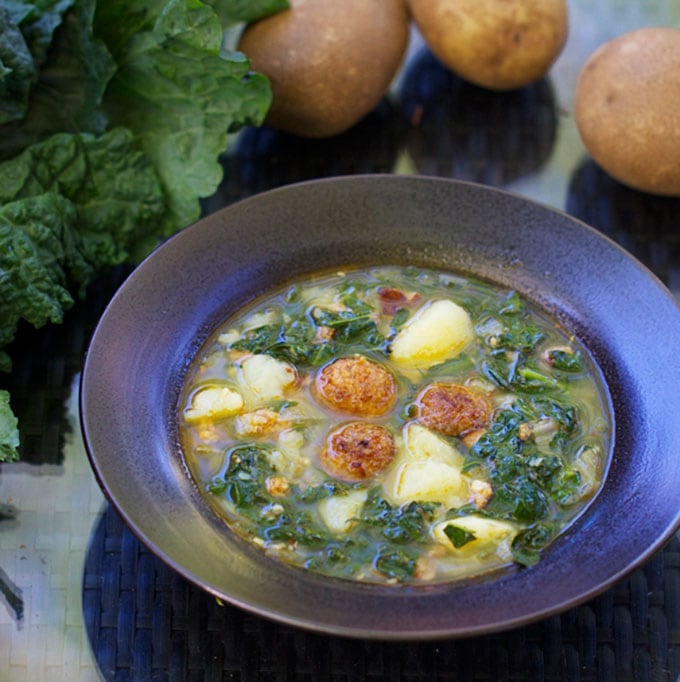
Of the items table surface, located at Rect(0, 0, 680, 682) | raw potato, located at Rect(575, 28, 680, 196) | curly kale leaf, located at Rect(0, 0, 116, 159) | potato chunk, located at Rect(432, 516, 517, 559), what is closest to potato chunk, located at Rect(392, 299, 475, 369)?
potato chunk, located at Rect(432, 516, 517, 559)

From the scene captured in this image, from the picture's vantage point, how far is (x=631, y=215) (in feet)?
11.7

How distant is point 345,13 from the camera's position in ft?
11.5

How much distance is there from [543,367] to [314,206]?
0.82 m

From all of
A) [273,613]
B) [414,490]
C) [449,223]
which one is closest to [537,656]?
[414,490]

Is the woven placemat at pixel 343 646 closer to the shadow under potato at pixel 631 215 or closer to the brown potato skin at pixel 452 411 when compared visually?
the brown potato skin at pixel 452 411

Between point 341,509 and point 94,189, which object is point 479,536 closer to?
point 341,509

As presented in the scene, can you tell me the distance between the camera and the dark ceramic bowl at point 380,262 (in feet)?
6.95

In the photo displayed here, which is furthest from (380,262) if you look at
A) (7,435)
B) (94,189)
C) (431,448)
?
(7,435)

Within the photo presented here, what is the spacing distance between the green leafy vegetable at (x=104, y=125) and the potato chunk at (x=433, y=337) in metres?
0.92

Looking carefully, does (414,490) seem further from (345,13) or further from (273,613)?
(345,13)

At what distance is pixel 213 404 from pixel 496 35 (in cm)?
185

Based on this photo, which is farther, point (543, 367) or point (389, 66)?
point (389, 66)

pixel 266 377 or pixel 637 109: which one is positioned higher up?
pixel 637 109

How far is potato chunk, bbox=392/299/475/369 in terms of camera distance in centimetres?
277
